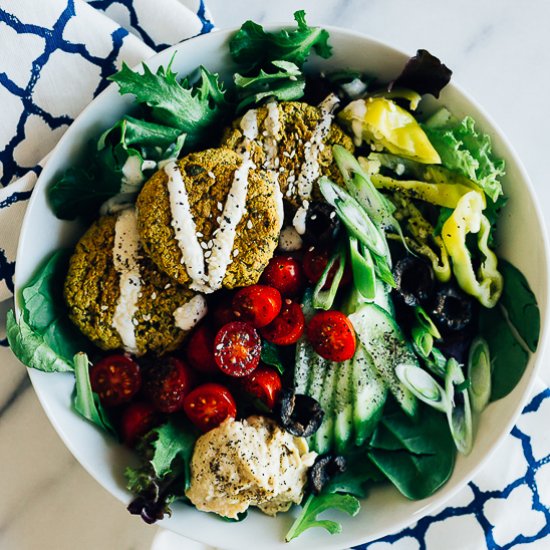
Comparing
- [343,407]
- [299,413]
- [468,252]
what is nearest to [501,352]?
[468,252]

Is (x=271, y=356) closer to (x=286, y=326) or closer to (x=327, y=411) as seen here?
(x=286, y=326)

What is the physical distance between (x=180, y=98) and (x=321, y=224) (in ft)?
1.57

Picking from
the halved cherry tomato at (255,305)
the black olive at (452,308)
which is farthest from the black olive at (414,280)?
the halved cherry tomato at (255,305)

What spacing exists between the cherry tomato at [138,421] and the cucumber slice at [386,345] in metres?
0.58

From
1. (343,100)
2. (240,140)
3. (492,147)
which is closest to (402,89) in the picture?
(343,100)

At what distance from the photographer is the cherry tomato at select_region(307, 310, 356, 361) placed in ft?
5.87

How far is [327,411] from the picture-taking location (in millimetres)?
1901

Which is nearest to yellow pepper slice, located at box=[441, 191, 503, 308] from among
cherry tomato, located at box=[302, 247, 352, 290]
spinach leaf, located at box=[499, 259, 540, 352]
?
spinach leaf, located at box=[499, 259, 540, 352]

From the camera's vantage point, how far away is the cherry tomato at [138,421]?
6.01 ft

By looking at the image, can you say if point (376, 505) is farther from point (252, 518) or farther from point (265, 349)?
point (265, 349)

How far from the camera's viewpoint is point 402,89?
187 cm

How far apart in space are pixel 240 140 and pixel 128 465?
0.89 meters

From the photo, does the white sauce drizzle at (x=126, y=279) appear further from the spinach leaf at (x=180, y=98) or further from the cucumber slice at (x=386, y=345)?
the cucumber slice at (x=386, y=345)

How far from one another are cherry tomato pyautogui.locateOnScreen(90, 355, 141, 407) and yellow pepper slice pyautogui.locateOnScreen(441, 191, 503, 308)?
0.88 metres
